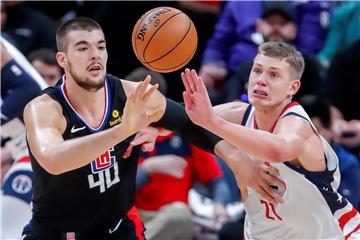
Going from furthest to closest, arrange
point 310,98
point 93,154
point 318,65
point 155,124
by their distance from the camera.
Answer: point 318,65, point 310,98, point 155,124, point 93,154

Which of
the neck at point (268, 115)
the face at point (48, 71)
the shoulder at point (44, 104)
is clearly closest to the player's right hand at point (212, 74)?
the face at point (48, 71)

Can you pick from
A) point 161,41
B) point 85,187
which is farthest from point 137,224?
point 161,41

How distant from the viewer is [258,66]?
5844 millimetres

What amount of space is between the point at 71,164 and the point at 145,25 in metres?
1.28

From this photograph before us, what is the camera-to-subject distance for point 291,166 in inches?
228

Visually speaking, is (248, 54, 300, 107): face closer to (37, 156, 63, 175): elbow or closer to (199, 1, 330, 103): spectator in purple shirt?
(37, 156, 63, 175): elbow

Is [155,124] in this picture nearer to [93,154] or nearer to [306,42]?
[93,154]

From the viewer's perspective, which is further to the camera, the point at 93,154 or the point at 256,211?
the point at 256,211

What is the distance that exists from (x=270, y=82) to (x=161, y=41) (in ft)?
2.68

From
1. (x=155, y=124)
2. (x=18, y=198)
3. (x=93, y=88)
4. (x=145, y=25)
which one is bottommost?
(x=18, y=198)

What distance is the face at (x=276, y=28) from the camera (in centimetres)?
925

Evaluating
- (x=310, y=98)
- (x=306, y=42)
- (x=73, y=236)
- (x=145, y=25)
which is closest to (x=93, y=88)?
(x=145, y=25)

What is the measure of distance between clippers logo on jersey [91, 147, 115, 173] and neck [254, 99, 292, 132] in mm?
1072

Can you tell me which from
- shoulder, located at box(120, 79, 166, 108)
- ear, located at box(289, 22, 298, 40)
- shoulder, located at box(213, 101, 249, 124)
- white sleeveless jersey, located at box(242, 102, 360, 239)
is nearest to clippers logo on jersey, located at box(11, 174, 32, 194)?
shoulder, located at box(120, 79, 166, 108)
